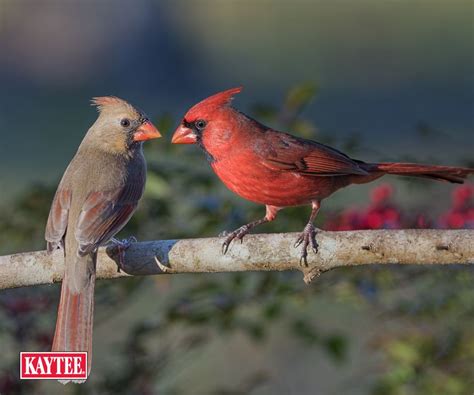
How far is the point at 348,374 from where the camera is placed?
237 inches

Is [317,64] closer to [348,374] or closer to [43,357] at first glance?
[348,374]

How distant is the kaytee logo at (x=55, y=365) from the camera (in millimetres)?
2846

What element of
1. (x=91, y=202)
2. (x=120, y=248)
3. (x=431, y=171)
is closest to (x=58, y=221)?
(x=91, y=202)

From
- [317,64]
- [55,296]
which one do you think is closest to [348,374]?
[55,296]

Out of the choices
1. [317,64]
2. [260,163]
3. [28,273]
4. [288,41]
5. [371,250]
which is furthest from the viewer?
[288,41]

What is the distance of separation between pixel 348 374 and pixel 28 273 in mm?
3254

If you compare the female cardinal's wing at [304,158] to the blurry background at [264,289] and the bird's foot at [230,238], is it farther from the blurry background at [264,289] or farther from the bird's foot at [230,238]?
the bird's foot at [230,238]

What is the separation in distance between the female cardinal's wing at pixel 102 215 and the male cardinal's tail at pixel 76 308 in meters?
0.06

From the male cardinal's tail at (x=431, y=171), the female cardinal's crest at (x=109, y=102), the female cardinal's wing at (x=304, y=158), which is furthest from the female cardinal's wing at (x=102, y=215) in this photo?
the male cardinal's tail at (x=431, y=171)

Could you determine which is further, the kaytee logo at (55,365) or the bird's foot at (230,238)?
the bird's foot at (230,238)

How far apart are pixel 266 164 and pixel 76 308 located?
0.80m

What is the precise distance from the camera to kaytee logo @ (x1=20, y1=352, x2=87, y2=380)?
2.85 meters

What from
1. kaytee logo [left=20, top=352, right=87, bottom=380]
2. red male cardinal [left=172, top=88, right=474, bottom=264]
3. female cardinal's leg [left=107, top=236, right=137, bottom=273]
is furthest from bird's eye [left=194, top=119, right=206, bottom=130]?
kaytee logo [left=20, top=352, right=87, bottom=380]

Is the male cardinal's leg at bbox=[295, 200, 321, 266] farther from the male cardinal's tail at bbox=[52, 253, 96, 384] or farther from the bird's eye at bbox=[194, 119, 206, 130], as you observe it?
the male cardinal's tail at bbox=[52, 253, 96, 384]
